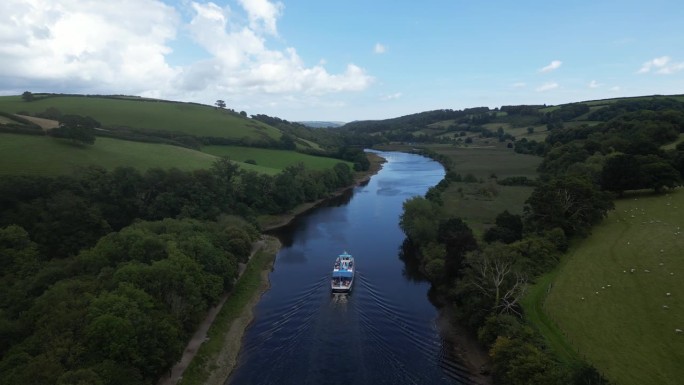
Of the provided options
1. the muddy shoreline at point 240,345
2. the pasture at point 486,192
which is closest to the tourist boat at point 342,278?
the muddy shoreline at point 240,345

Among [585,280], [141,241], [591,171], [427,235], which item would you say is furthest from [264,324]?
[591,171]

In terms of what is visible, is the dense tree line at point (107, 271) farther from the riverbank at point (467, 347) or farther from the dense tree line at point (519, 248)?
the dense tree line at point (519, 248)

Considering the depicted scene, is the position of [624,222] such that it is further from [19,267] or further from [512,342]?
[19,267]

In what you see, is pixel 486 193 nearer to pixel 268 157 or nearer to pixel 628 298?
pixel 628 298

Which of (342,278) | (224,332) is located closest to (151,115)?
(342,278)

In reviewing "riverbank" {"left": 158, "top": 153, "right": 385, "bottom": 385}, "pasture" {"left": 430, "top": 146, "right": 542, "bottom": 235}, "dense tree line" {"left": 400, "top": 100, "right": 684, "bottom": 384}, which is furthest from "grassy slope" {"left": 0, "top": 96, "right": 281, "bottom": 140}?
"dense tree line" {"left": 400, "top": 100, "right": 684, "bottom": 384}

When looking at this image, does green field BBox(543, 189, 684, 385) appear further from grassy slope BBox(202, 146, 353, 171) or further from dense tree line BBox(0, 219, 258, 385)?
grassy slope BBox(202, 146, 353, 171)
